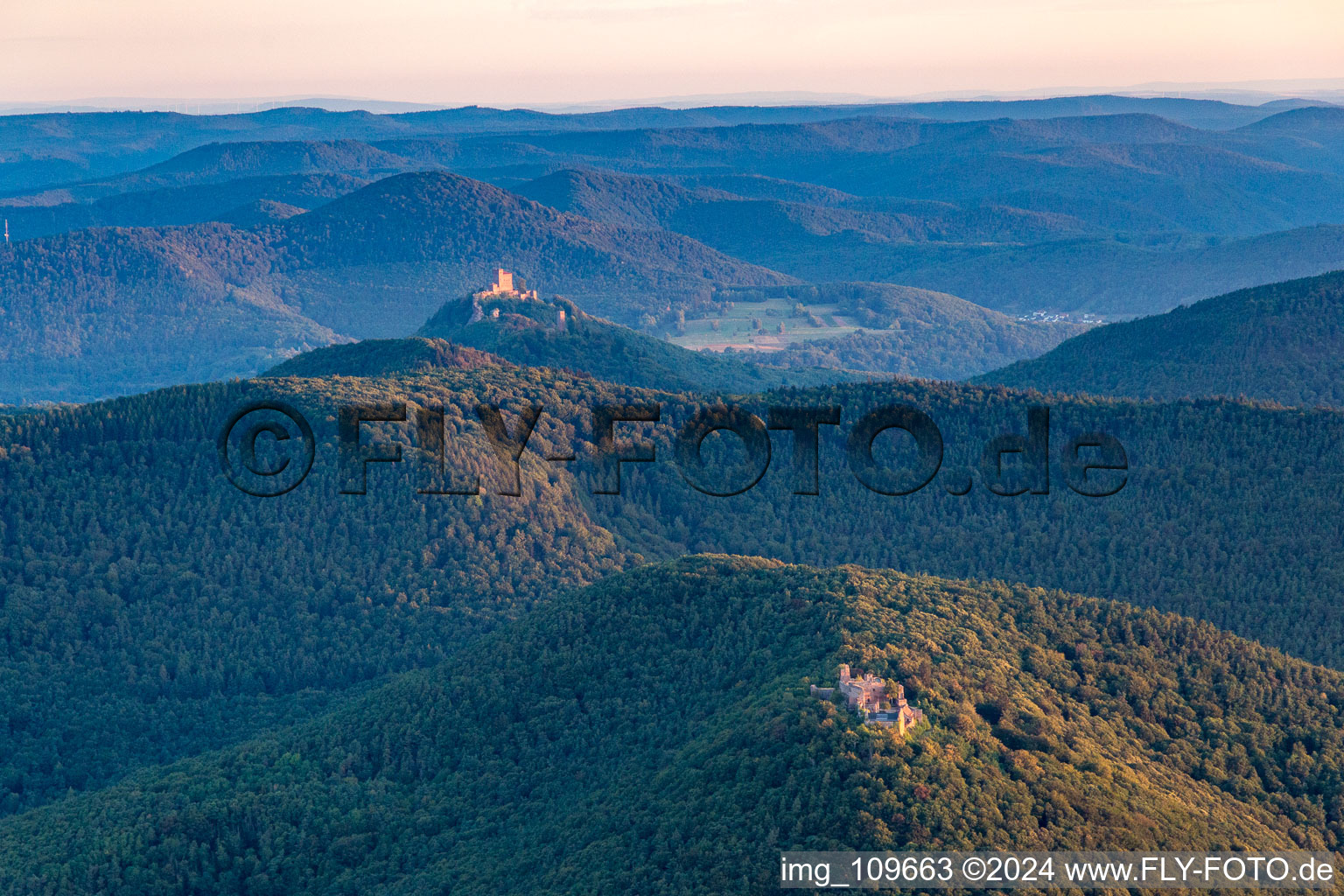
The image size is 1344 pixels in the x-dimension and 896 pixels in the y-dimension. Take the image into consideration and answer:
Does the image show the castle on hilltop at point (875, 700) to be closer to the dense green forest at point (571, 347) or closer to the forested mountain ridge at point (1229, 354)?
the forested mountain ridge at point (1229, 354)

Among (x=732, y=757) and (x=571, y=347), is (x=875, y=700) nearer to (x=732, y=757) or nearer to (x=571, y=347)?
(x=732, y=757)

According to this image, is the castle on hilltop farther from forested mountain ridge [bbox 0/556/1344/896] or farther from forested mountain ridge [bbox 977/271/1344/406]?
forested mountain ridge [bbox 977/271/1344/406]

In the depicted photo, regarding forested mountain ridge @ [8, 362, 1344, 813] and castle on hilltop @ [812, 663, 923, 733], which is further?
forested mountain ridge @ [8, 362, 1344, 813]

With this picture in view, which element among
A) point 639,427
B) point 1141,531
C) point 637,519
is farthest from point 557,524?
point 1141,531

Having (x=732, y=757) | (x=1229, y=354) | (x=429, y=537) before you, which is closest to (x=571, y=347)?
(x=1229, y=354)

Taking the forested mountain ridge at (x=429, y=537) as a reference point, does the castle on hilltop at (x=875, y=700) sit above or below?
above

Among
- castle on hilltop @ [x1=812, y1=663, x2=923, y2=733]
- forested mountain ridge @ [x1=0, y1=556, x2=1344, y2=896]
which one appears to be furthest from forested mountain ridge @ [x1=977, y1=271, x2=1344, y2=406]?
castle on hilltop @ [x1=812, y1=663, x2=923, y2=733]

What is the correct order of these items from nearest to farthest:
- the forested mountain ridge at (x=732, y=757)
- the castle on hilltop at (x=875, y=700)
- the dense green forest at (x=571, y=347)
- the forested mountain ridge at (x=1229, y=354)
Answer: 1. the forested mountain ridge at (x=732, y=757)
2. the castle on hilltop at (x=875, y=700)
3. the forested mountain ridge at (x=1229, y=354)
4. the dense green forest at (x=571, y=347)

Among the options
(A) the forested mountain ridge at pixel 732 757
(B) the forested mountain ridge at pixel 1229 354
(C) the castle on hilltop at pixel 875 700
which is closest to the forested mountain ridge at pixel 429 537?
(A) the forested mountain ridge at pixel 732 757
